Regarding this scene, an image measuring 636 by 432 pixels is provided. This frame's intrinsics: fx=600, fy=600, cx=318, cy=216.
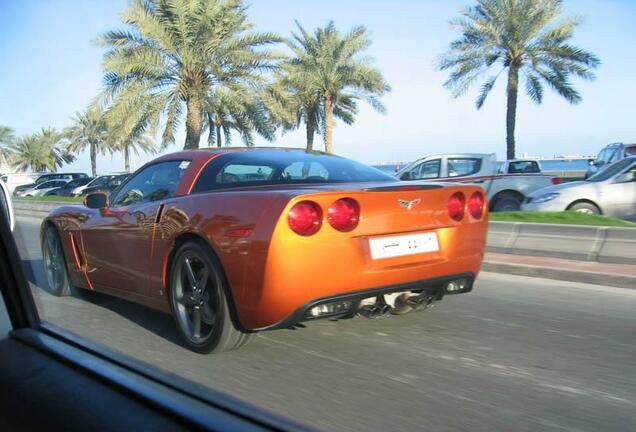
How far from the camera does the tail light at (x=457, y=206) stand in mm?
3809

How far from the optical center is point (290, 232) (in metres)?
3.17

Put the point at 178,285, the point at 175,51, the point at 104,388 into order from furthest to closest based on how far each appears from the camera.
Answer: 1. the point at 175,51
2. the point at 178,285
3. the point at 104,388

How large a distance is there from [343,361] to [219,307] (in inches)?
31.6

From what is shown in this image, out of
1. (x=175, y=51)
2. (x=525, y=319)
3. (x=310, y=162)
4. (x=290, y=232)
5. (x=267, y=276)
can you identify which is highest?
(x=175, y=51)

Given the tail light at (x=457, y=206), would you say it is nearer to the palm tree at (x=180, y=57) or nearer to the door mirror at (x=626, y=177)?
the door mirror at (x=626, y=177)

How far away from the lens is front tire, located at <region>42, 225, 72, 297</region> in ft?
17.4

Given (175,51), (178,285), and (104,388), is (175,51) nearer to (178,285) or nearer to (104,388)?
(178,285)

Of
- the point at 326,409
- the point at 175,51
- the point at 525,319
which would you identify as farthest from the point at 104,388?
the point at 175,51

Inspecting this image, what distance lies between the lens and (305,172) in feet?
13.5

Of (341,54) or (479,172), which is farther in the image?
(341,54)

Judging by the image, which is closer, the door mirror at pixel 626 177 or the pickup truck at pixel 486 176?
the door mirror at pixel 626 177

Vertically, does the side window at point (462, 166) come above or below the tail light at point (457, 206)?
below

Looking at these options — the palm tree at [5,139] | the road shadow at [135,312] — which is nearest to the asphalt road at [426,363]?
the road shadow at [135,312]

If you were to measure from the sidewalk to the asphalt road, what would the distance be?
1070 millimetres
